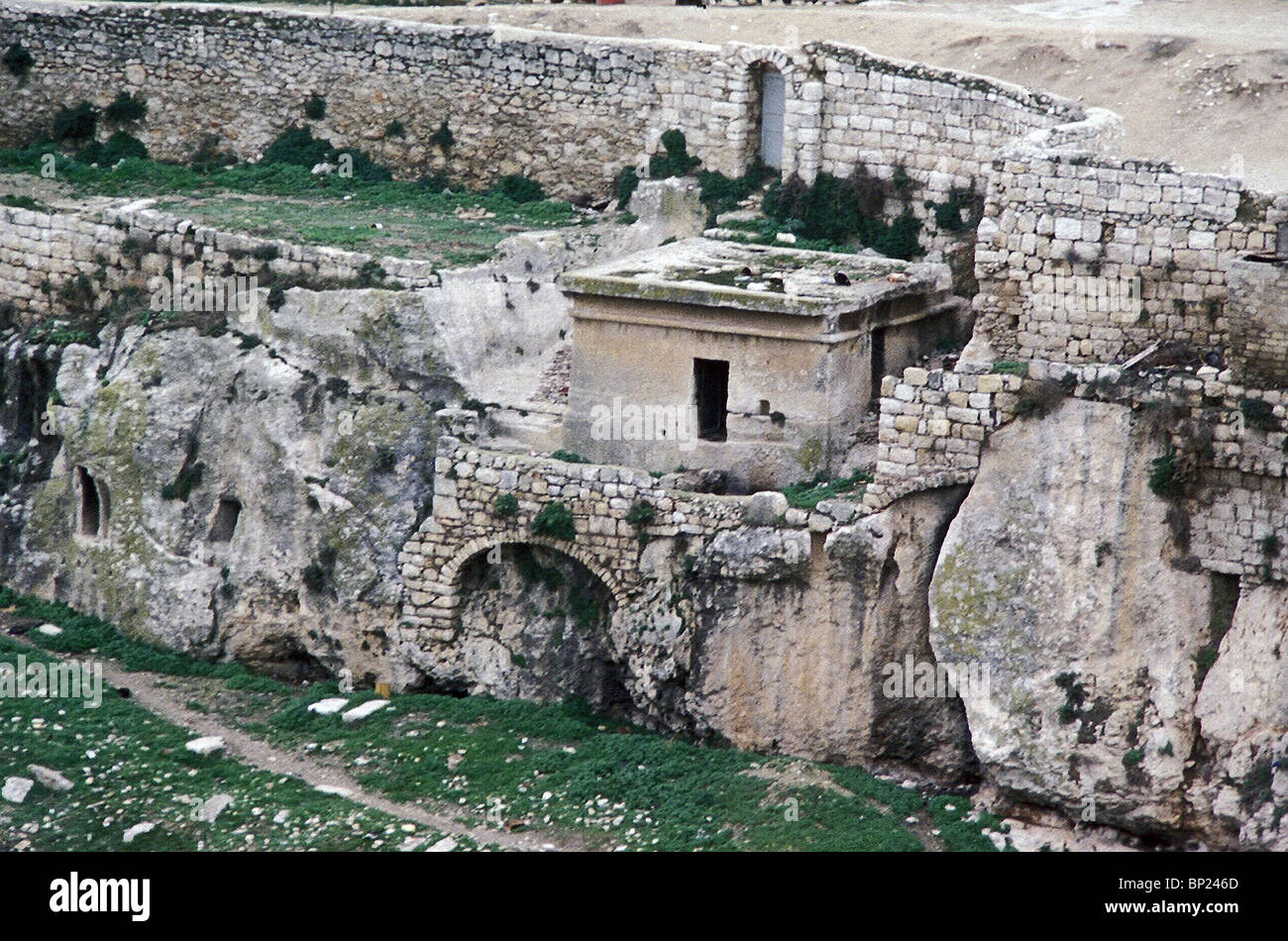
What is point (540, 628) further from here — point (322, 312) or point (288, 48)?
point (288, 48)

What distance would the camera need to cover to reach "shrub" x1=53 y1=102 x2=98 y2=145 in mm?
37875

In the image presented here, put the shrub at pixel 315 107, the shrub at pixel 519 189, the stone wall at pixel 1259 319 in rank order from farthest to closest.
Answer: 1. the shrub at pixel 315 107
2. the shrub at pixel 519 189
3. the stone wall at pixel 1259 319

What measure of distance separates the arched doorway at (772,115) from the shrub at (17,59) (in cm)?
1047

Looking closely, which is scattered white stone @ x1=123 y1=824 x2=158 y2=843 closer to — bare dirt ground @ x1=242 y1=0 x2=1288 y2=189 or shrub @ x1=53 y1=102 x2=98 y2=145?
shrub @ x1=53 y1=102 x2=98 y2=145

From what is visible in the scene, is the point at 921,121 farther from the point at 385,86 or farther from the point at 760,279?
the point at 385,86

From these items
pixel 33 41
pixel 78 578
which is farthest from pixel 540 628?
pixel 33 41

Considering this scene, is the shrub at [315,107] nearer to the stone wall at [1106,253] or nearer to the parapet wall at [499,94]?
the parapet wall at [499,94]

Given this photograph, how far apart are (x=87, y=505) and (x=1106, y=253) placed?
12138 millimetres

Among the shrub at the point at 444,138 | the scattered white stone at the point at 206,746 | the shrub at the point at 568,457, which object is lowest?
the scattered white stone at the point at 206,746

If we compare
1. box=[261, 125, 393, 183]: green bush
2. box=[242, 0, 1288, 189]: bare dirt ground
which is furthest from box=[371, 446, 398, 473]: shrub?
box=[242, 0, 1288, 189]: bare dirt ground

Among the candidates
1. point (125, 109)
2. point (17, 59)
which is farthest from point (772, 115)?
point (17, 59)

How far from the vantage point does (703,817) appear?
92.6 feet

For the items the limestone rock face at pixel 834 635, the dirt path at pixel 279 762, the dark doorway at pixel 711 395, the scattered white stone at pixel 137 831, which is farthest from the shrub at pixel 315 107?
the scattered white stone at pixel 137 831

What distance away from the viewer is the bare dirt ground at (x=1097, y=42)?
3662 cm
